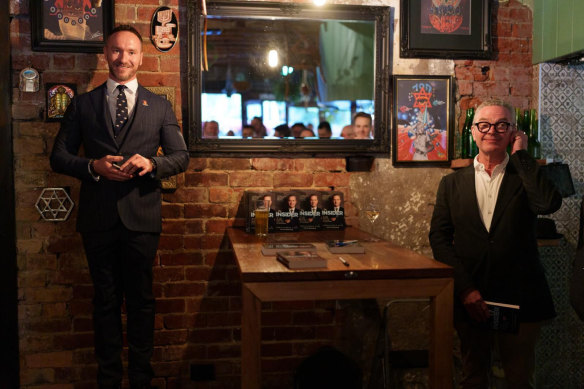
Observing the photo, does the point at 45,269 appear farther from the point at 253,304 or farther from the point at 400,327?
the point at 400,327

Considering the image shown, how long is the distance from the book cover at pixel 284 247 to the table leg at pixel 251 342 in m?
0.33

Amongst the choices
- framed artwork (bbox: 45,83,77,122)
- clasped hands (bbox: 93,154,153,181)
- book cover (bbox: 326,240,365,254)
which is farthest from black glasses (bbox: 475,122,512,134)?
framed artwork (bbox: 45,83,77,122)

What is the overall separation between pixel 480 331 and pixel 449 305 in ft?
1.91

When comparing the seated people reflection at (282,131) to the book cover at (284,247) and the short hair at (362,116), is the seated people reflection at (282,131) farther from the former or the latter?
the book cover at (284,247)

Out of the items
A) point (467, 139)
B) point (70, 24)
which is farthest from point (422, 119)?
point (70, 24)

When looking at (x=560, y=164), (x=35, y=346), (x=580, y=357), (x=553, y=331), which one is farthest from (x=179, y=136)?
(x=580, y=357)

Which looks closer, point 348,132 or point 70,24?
point 70,24

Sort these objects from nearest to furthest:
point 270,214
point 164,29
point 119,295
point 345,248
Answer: point 345,248
point 119,295
point 270,214
point 164,29

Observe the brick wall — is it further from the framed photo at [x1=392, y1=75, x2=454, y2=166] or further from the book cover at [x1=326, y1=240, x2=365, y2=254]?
the book cover at [x1=326, y1=240, x2=365, y2=254]

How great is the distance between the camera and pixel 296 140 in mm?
3168

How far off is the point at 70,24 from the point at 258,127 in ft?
3.85

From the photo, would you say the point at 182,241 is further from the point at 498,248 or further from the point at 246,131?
the point at 498,248

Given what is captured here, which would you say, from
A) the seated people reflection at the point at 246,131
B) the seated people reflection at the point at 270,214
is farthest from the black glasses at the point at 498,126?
the seated people reflection at the point at 246,131

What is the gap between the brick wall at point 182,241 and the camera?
2992 millimetres
